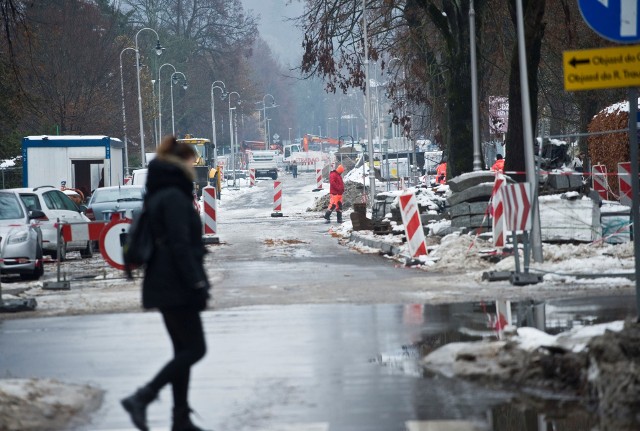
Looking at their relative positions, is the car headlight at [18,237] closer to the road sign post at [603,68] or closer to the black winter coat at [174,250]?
the road sign post at [603,68]

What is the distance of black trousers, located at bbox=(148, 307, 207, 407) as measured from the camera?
26.3 feet

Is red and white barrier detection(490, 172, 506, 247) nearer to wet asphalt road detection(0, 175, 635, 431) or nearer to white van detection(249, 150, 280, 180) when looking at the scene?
wet asphalt road detection(0, 175, 635, 431)

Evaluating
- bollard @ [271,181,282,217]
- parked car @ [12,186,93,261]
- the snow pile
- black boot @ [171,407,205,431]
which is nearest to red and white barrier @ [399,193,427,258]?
the snow pile

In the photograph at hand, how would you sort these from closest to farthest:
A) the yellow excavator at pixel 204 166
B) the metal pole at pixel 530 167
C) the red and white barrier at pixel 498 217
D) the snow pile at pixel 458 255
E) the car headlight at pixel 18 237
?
the metal pole at pixel 530 167 → the red and white barrier at pixel 498 217 → the snow pile at pixel 458 255 → the car headlight at pixel 18 237 → the yellow excavator at pixel 204 166

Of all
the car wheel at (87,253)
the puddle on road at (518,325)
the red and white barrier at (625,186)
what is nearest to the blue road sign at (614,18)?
the puddle on road at (518,325)

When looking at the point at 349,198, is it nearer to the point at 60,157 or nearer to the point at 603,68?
the point at 60,157

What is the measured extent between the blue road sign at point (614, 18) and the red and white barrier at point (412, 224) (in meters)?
11.9

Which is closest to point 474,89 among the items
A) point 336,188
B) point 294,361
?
point 336,188

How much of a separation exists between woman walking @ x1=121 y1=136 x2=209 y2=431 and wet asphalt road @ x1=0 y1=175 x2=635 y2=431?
37 cm

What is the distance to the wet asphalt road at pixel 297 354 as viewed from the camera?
8.50 metres

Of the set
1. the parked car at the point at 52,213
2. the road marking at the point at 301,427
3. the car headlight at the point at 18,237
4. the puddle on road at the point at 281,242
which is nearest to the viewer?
the road marking at the point at 301,427

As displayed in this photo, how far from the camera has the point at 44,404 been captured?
898 centimetres

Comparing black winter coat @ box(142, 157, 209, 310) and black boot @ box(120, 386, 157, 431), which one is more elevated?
black winter coat @ box(142, 157, 209, 310)

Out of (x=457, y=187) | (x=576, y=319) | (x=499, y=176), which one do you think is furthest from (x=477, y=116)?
(x=576, y=319)
